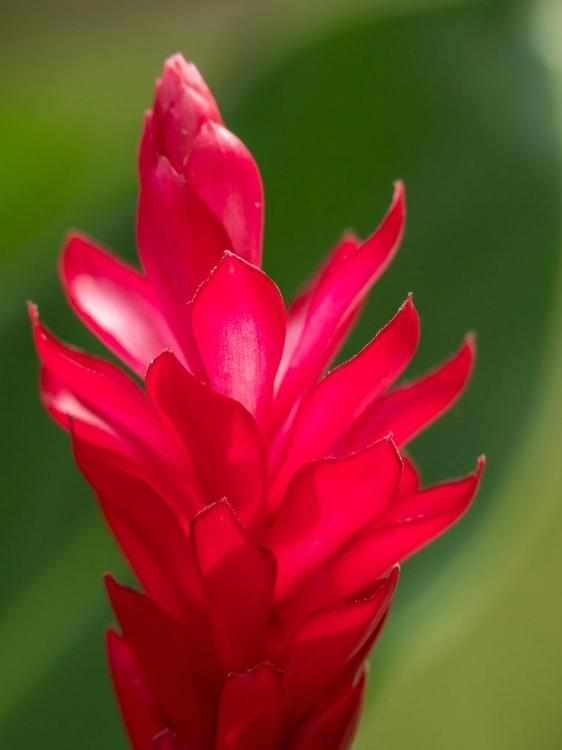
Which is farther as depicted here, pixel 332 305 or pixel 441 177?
pixel 441 177

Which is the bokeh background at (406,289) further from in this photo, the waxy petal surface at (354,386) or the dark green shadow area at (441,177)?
the waxy petal surface at (354,386)

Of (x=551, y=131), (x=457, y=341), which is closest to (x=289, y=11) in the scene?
(x=551, y=131)

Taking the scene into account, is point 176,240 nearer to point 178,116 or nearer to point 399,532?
point 178,116

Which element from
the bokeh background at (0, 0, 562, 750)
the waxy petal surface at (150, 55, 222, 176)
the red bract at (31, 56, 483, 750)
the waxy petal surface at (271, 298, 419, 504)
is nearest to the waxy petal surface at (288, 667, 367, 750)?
the red bract at (31, 56, 483, 750)

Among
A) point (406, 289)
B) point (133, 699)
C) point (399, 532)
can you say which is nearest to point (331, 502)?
point (399, 532)

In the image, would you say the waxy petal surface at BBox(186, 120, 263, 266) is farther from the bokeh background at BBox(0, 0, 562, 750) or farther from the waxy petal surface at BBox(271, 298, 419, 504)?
the bokeh background at BBox(0, 0, 562, 750)

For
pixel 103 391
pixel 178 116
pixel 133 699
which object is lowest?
pixel 133 699
